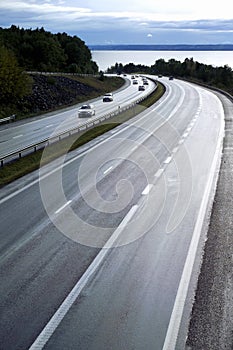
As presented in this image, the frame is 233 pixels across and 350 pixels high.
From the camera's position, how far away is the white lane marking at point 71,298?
8.66 meters

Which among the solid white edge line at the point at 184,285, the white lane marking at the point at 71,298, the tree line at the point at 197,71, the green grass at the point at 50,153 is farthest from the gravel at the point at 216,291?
the tree line at the point at 197,71

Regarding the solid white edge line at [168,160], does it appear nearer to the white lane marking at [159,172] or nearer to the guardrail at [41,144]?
the white lane marking at [159,172]

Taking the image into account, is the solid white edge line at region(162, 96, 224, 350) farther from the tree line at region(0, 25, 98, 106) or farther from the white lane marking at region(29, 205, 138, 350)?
the tree line at region(0, 25, 98, 106)

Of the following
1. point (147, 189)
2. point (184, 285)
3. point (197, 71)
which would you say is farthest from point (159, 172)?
point (197, 71)

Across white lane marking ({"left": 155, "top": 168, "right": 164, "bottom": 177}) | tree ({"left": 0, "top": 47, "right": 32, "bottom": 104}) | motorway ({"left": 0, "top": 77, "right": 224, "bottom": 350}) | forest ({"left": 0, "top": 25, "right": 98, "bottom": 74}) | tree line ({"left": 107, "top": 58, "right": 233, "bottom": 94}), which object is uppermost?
motorway ({"left": 0, "top": 77, "right": 224, "bottom": 350})

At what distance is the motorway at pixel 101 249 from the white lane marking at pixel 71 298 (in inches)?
0.7

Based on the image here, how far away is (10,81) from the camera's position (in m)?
49.8

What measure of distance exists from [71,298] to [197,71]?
131967 mm

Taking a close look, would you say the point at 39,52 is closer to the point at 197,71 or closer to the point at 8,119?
the point at 197,71

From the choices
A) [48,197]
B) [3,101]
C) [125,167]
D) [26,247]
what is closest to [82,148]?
[125,167]

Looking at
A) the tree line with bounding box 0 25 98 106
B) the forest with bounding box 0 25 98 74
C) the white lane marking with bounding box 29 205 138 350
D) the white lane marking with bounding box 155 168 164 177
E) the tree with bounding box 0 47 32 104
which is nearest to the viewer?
the white lane marking with bounding box 29 205 138 350

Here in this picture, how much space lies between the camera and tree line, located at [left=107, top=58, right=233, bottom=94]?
358 ft

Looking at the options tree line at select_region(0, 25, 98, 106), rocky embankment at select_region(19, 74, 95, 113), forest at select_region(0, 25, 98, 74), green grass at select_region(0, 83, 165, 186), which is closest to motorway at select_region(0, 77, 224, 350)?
green grass at select_region(0, 83, 165, 186)

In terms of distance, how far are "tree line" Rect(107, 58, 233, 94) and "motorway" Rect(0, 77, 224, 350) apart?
66.5m
